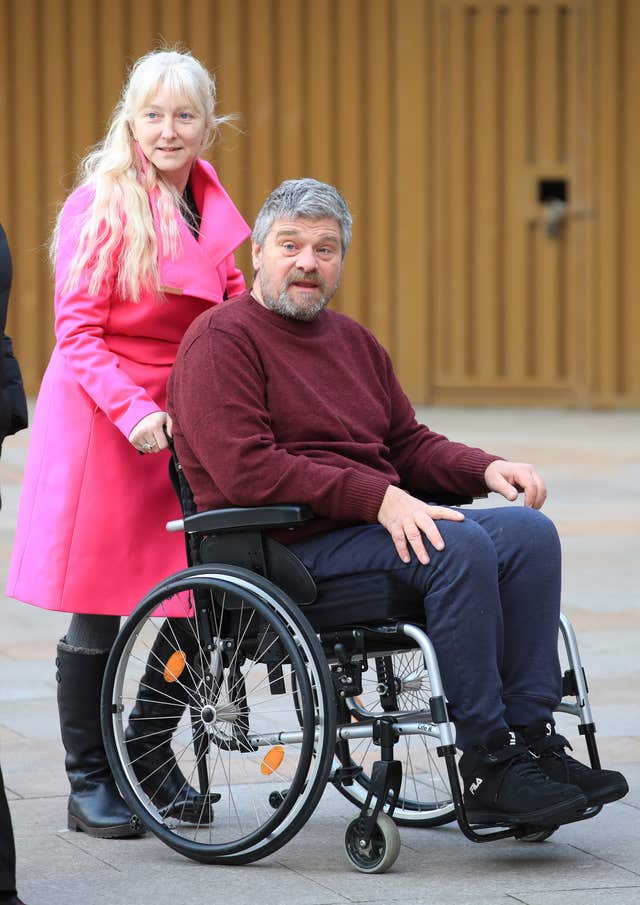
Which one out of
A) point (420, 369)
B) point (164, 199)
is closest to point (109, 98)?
point (420, 369)

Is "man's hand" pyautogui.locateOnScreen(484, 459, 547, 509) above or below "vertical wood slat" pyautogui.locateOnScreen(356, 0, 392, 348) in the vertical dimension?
below

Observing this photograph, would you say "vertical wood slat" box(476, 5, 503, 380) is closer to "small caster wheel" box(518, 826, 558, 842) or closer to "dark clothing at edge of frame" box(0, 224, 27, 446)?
"small caster wheel" box(518, 826, 558, 842)

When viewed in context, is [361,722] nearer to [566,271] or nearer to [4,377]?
[4,377]

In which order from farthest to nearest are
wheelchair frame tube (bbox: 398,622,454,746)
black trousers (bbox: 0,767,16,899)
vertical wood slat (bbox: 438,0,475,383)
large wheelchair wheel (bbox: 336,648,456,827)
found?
vertical wood slat (bbox: 438,0,475,383) → large wheelchair wheel (bbox: 336,648,456,827) → wheelchair frame tube (bbox: 398,622,454,746) → black trousers (bbox: 0,767,16,899)

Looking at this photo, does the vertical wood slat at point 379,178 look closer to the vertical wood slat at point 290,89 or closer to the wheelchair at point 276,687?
the vertical wood slat at point 290,89

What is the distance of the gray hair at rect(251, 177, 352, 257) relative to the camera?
3.53 metres

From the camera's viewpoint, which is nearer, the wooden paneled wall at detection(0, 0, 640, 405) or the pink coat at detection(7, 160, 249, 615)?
the pink coat at detection(7, 160, 249, 615)

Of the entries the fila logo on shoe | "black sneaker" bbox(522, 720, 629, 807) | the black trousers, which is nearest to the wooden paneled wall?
"black sneaker" bbox(522, 720, 629, 807)

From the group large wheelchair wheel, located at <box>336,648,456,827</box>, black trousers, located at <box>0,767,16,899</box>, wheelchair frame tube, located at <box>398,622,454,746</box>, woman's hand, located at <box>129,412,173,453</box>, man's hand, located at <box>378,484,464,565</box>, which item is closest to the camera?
black trousers, located at <box>0,767,16,899</box>

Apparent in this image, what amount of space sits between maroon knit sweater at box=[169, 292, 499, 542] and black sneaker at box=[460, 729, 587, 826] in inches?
19.1

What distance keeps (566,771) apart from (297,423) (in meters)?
0.84

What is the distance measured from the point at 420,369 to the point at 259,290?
7.35 m

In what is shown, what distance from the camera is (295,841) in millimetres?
3553

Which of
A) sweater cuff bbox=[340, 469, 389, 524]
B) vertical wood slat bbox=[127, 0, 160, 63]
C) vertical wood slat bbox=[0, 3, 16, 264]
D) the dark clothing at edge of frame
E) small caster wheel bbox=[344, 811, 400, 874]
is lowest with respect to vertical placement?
small caster wheel bbox=[344, 811, 400, 874]
